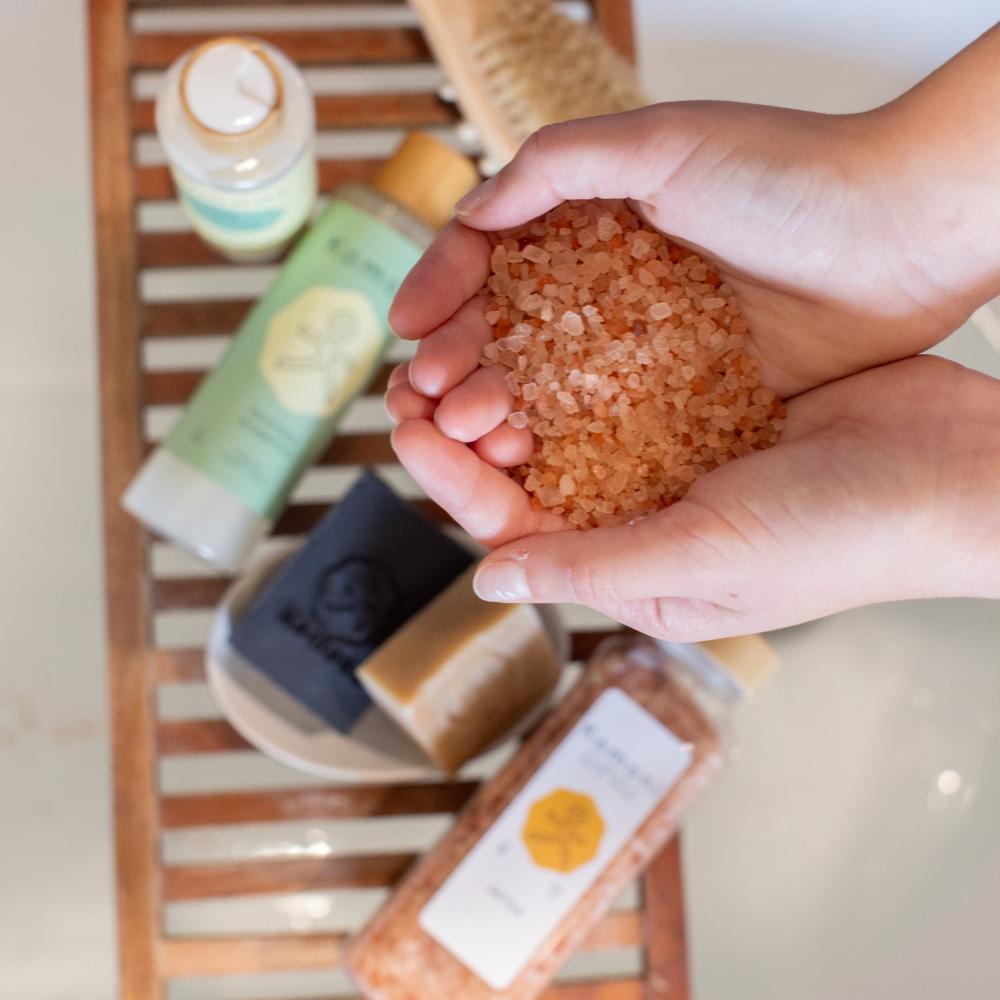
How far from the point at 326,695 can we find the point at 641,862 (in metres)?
0.24

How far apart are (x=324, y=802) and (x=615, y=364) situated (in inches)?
15.6

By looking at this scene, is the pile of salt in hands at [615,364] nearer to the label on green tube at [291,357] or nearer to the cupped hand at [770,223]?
the cupped hand at [770,223]

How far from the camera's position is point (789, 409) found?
1.91ft

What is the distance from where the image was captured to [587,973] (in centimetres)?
75

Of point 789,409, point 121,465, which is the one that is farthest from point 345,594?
point 789,409

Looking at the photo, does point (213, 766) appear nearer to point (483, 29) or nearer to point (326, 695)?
point (326, 695)

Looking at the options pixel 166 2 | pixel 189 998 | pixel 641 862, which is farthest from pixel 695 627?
pixel 166 2

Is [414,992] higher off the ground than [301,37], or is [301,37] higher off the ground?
[301,37]

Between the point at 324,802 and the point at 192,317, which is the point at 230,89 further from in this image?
the point at 324,802

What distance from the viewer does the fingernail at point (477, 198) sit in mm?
520

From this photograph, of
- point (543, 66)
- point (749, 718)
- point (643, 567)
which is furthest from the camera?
point (749, 718)

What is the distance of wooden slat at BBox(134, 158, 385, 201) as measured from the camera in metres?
0.76

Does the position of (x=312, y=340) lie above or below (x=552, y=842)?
above

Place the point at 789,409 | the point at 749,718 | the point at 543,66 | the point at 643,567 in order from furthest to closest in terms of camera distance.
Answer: the point at 749,718 → the point at 543,66 → the point at 789,409 → the point at 643,567
